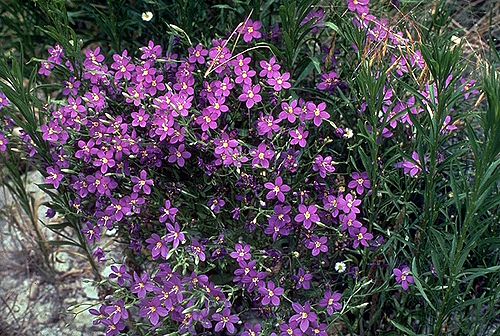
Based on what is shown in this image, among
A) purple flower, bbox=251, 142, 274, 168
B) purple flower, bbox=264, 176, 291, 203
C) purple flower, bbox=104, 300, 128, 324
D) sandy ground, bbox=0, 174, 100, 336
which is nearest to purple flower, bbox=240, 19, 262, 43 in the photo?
purple flower, bbox=251, 142, 274, 168

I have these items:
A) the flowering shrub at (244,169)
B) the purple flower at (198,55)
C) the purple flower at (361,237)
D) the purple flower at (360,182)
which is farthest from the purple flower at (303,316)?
the purple flower at (198,55)

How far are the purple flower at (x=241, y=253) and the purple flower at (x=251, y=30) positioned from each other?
25.9 inches

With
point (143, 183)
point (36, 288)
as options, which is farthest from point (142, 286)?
point (36, 288)

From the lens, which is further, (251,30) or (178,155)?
(251,30)

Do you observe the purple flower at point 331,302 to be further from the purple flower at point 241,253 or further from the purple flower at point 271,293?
the purple flower at point 241,253

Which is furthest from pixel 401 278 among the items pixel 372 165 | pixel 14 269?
pixel 14 269

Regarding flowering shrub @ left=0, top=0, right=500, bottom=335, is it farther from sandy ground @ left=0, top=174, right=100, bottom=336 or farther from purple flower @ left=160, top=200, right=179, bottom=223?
sandy ground @ left=0, top=174, right=100, bottom=336

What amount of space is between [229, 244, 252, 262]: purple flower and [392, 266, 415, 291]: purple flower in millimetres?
448

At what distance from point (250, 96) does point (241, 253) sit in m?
0.49

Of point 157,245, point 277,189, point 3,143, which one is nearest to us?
point 277,189

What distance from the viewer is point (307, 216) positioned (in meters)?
2.28

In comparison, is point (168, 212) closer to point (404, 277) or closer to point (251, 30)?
point (251, 30)

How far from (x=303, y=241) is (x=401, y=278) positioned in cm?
33

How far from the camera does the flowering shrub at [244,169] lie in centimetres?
231
